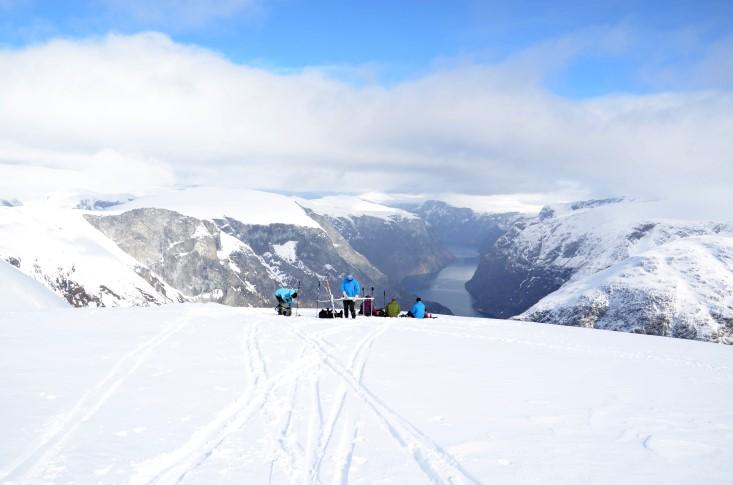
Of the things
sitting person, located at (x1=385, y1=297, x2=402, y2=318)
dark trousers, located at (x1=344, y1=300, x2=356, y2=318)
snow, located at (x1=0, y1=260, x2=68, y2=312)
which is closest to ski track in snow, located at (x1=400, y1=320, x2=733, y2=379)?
dark trousers, located at (x1=344, y1=300, x2=356, y2=318)

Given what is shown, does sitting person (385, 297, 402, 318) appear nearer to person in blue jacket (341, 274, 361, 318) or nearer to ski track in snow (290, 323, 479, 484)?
person in blue jacket (341, 274, 361, 318)

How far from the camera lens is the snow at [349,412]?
26.9 ft

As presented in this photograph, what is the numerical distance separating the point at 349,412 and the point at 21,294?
36.1 metres

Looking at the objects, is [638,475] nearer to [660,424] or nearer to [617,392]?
[660,424]

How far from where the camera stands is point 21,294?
121ft

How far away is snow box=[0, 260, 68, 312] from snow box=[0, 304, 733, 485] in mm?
17267

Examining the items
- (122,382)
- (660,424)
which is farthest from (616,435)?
(122,382)

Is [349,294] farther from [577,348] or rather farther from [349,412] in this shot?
[349,412]

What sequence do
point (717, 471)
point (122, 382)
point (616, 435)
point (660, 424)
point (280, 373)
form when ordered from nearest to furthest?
1. point (717, 471)
2. point (616, 435)
3. point (660, 424)
4. point (122, 382)
5. point (280, 373)

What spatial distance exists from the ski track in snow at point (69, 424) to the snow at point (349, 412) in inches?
1.6

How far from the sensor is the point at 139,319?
26219 millimetres

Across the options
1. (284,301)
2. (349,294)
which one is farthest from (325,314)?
(284,301)

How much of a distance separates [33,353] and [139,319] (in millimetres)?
9954

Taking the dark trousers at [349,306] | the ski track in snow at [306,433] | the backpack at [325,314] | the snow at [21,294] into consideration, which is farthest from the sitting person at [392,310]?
the snow at [21,294]
